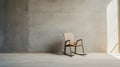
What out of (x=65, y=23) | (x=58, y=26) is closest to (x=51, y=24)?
(x=58, y=26)

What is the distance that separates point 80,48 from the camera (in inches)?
297

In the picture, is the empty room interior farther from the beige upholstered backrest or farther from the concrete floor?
the concrete floor

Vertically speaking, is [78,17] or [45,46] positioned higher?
[78,17]

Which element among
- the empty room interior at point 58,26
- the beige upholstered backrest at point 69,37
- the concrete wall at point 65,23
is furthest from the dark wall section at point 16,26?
the beige upholstered backrest at point 69,37

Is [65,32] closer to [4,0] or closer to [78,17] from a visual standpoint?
[78,17]

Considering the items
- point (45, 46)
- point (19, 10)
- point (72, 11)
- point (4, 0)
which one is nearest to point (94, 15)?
point (72, 11)

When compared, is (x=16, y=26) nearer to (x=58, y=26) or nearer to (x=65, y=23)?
(x=58, y=26)

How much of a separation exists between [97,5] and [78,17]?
2.95 ft

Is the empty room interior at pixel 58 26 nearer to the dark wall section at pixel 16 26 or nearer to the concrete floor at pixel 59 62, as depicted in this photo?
the dark wall section at pixel 16 26

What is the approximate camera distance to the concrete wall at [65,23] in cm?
748

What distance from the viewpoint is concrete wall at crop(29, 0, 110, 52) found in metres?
7.48

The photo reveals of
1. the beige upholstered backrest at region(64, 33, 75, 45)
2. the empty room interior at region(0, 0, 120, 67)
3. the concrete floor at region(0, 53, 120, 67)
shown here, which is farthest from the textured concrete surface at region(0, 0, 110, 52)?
the concrete floor at region(0, 53, 120, 67)

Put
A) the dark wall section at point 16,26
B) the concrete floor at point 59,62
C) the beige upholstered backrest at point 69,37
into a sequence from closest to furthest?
1. the concrete floor at point 59,62
2. the beige upholstered backrest at point 69,37
3. the dark wall section at point 16,26

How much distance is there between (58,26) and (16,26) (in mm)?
1623
